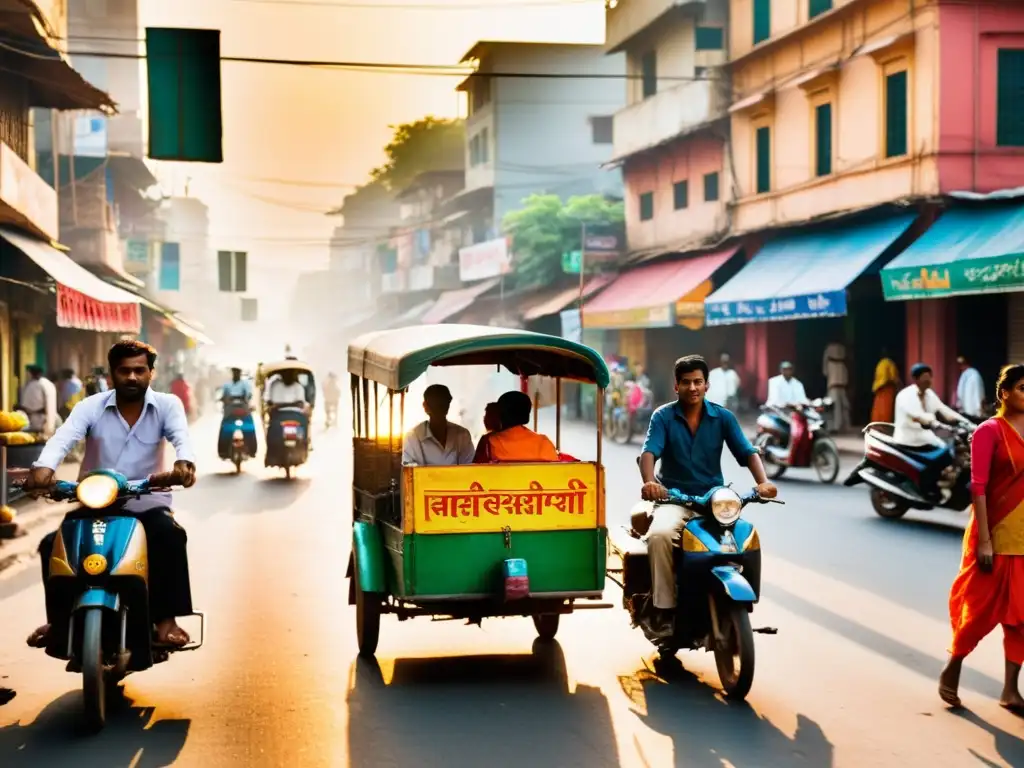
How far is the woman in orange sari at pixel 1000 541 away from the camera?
6.05 m

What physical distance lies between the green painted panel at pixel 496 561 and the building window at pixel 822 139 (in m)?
21.2

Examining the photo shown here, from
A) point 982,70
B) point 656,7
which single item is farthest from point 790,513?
point 656,7

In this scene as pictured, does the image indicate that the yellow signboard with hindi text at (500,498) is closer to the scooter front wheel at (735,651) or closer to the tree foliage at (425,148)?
the scooter front wheel at (735,651)

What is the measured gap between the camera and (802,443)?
1808cm

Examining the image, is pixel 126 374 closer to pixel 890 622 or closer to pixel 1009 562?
pixel 1009 562

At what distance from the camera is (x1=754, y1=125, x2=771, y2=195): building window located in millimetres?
29859

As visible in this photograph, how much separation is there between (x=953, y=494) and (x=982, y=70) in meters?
12.0

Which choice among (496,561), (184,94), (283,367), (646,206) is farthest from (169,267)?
(496,561)

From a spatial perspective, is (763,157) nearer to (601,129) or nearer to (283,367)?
(283,367)

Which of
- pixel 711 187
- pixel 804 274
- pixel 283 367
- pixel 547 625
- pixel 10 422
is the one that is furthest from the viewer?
pixel 711 187

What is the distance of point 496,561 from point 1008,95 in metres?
18.8

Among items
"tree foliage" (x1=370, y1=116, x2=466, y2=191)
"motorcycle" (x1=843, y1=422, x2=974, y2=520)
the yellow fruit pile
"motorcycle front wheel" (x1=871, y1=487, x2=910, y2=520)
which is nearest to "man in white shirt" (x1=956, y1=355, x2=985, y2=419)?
"motorcycle front wheel" (x1=871, y1=487, x2=910, y2=520)

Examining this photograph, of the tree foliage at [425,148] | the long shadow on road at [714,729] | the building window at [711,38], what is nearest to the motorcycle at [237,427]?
the long shadow on road at [714,729]

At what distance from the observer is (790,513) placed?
48.1 feet
